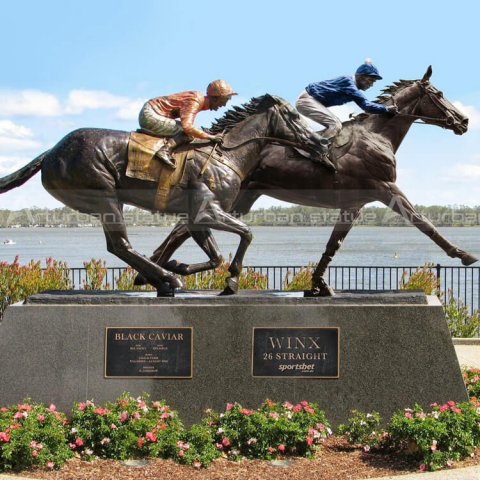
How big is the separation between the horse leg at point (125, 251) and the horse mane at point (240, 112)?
145 centimetres

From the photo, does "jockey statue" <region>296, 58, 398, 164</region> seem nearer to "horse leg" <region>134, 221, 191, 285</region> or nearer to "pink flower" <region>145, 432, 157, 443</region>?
"horse leg" <region>134, 221, 191, 285</region>

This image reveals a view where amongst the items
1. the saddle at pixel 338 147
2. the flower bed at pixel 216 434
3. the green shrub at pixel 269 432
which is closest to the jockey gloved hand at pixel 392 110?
the saddle at pixel 338 147

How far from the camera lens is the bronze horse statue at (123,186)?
24.6 feet

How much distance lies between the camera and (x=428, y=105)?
30.0ft

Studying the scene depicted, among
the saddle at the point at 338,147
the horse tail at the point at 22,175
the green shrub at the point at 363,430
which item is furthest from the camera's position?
the saddle at the point at 338,147

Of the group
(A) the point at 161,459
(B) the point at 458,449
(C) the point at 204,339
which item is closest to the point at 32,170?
(C) the point at 204,339

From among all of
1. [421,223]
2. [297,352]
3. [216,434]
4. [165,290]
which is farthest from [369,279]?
[216,434]

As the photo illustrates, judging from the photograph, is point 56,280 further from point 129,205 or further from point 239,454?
point 239,454

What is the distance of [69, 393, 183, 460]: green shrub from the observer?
6637 millimetres

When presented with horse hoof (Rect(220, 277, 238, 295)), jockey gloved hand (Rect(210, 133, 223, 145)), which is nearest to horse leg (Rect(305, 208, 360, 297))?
horse hoof (Rect(220, 277, 238, 295))

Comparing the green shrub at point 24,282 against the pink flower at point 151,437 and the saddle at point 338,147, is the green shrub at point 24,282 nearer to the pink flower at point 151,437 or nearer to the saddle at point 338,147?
the saddle at point 338,147

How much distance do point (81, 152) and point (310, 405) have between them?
3.33 metres

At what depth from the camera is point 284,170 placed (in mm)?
8648

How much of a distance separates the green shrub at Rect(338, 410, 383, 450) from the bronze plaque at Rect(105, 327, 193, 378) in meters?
1.60
